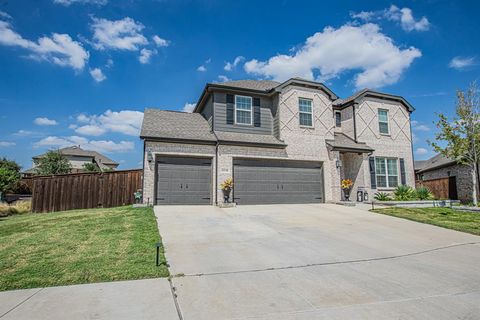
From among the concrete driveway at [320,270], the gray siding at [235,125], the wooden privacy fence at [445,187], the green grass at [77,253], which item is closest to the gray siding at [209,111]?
the gray siding at [235,125]

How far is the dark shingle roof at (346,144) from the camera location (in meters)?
14.6

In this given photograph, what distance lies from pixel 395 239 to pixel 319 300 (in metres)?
4.63

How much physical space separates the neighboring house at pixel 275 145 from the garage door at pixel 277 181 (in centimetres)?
5

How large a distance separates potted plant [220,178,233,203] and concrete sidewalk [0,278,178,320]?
27.5 ft

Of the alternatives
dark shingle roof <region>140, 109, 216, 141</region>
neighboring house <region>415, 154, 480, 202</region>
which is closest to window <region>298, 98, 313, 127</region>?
dark shingle roof <region>140, 109, 216, 141</region>

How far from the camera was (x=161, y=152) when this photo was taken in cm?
1182

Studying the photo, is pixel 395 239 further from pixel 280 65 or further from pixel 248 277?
pixel 280 65

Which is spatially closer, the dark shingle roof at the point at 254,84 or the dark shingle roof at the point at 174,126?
the dark shingle roof at the point at 174,126

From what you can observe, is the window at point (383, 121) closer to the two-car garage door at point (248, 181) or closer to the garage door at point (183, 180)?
the two-car garage door at point (248, 181)

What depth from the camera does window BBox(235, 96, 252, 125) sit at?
559 inches

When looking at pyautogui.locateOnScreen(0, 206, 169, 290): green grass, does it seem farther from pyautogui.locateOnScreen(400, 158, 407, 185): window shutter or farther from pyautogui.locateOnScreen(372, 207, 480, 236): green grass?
pyautogui.locateOnScreen(400, 158, 407, 185): window shutter

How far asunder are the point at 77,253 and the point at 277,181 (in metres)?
9.88

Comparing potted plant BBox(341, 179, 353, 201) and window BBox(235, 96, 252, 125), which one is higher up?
window BBox(235, 96, 252, 125)

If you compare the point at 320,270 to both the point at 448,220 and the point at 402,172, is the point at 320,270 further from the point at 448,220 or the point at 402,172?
the point at 402,172
